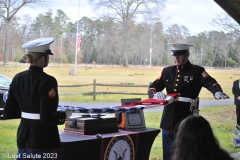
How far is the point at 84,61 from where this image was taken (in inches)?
231

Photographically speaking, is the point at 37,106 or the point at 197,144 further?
the point at 37,106

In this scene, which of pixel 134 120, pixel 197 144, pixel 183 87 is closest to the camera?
pixel 197 144

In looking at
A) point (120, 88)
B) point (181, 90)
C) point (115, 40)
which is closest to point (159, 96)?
point (181, 90)

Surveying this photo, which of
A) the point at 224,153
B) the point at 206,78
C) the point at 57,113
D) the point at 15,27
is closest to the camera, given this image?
the point at 224,153

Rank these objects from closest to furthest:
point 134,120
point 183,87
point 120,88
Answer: point 183,87
point 134,120
point 120,88

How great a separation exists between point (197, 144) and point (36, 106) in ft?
3.67

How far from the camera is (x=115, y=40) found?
6.29 m

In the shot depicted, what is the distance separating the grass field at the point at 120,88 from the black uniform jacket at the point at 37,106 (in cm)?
211

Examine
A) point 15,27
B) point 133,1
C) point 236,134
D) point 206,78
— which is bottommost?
point 236,134

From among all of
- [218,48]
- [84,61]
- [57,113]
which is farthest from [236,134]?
[57,113]

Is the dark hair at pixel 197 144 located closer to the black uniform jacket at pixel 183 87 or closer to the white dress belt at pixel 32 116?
the white dress belt at pixel 32 116

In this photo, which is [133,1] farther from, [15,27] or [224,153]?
[224,153]

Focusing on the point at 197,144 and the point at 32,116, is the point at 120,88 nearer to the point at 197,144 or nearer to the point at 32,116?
the point at 32,116

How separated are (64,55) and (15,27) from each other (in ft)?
2.41
